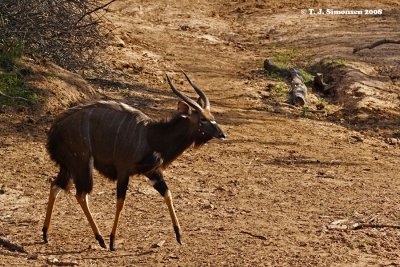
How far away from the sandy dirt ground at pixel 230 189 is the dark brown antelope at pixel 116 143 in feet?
1.54

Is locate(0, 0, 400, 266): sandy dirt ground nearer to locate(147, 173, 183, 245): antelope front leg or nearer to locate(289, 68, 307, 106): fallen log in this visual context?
locate(147, 173, 183, 245): antelope front leg

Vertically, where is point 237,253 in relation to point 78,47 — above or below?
below

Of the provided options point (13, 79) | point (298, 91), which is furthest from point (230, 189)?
point (298, 91)

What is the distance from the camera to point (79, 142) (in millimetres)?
7586

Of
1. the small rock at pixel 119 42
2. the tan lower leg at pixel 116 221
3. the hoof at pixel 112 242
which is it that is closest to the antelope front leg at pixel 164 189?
the tan lower leg at pixel 116 221

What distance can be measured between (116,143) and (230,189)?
8.80ft

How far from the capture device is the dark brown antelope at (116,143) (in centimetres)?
761

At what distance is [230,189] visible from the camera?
9.99 meters

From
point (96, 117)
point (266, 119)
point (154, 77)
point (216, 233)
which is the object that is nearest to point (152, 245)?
point (216, 233)

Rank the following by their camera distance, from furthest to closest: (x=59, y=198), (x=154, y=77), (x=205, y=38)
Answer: (x=205, y=38)
(x=154, y=77)
(x=59, y=198)

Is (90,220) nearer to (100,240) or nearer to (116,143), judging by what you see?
(100,240)

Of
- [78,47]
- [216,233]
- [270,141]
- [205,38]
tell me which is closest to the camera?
[216,233]

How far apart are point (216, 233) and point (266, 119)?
533cm

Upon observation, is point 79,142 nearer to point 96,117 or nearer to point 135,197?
point 96,117
